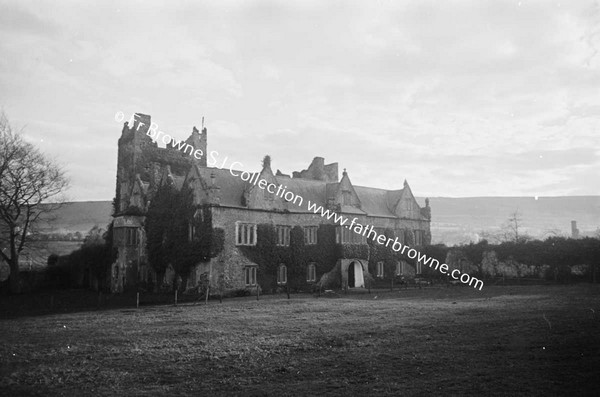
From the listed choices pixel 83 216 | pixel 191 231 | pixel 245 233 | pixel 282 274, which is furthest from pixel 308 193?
pixel 83 216

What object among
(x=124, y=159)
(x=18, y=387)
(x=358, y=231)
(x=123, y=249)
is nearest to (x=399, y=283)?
(x=358, y=231)

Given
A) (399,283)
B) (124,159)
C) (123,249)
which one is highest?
(124,159)

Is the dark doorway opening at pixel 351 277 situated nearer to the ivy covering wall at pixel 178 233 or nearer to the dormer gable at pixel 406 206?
the dormer gable at pixel 406 206

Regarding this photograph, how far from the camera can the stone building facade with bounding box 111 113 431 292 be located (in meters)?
38.1

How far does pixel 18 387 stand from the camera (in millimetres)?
11445

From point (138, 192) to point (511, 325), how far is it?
3704cm

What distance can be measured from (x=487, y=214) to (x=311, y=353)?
139946 mm

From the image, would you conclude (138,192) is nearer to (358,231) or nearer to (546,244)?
(358,231)

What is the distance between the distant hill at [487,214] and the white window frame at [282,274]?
79.7m

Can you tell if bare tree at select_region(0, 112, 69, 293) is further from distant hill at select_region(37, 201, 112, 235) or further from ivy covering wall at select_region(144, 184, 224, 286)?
distant hill at select_region(37, 201, 112, 235)

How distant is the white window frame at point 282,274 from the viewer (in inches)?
1613

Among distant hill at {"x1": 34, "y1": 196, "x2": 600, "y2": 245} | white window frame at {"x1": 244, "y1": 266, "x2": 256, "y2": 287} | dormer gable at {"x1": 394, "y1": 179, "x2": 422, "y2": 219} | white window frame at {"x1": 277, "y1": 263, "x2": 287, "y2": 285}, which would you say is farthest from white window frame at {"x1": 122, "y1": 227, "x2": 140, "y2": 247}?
distant hill at {"x1": 34, "y1": 196, "x2": 600, "y2": 245}

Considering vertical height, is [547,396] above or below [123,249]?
below

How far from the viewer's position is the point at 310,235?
1727 inches
